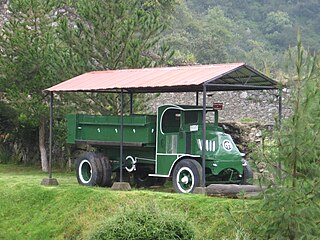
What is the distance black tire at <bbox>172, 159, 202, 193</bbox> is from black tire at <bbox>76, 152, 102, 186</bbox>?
1.95 metres

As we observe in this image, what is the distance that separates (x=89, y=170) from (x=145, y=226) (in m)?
5.95

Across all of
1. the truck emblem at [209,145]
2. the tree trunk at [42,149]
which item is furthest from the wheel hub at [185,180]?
the tree trunk at [42,149]

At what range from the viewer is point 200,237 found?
434 inches

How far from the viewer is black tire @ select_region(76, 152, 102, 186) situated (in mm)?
15312

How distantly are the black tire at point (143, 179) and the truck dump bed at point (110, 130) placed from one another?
3.63 feet

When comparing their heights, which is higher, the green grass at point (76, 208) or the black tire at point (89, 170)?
the black tire at point (89, 170)

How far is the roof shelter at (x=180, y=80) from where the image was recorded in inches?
536

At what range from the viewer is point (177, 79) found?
14.0 meters

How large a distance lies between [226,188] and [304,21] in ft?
121

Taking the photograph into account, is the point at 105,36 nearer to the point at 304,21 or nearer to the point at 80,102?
the point at 80,102

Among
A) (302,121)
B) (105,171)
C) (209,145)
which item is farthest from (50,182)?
(302,121)

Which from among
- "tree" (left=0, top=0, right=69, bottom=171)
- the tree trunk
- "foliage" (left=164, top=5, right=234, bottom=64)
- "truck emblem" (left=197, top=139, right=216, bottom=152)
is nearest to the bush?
"truck emblem" (left=197, top=139, right=216, bottom=152)

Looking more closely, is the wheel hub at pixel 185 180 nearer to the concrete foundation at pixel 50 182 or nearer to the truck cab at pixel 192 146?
the truck cab at pixel 192 146

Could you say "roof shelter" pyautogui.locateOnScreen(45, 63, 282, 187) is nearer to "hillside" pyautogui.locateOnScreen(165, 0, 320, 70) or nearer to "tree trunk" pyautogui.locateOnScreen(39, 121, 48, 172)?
"tree trunk" pyautogui.locateOnScreen(39, 121, 48, 172)
